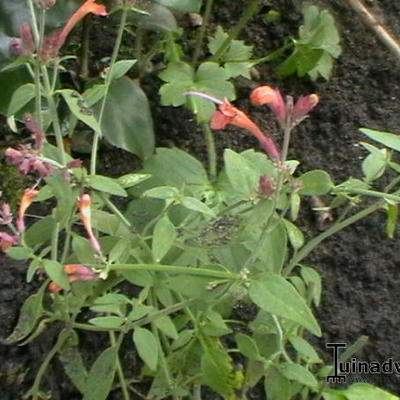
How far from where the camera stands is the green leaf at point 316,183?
115 cm

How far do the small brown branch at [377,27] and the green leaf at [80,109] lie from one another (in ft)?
3.48

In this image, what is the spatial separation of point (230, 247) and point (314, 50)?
2.76 ft

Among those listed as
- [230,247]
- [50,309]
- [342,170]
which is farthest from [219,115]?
[342,170]

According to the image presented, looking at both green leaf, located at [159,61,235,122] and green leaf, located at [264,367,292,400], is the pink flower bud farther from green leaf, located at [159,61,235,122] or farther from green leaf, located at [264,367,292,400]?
green leaf, located at [159,61,235,122]

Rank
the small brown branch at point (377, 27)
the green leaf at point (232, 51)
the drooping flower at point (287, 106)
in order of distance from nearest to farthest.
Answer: the drooping flower at point (287, 106)
the green leaf at point (232, 51)
the small brown branch at point (377, 27)

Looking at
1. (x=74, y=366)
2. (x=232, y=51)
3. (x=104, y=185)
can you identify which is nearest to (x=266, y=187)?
(x=104, y=185)

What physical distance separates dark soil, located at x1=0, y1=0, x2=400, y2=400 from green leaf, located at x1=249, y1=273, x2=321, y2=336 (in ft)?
1.68

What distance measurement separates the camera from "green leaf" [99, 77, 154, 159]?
1708 millimetres

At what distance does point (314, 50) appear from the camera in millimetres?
1996

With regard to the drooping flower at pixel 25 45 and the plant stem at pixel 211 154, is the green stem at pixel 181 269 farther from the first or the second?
the plant stem at pixel 211 154

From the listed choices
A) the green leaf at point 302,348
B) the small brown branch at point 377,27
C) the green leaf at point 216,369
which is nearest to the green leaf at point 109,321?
the green leaf at point 216,369

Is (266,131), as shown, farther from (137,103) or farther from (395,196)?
(395,196)

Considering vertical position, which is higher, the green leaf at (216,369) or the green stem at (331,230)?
the green stem at (331,230)

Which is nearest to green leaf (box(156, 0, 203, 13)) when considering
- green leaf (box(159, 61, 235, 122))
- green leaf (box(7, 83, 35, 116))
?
green leaf (box(159, 61, 235, 122))
